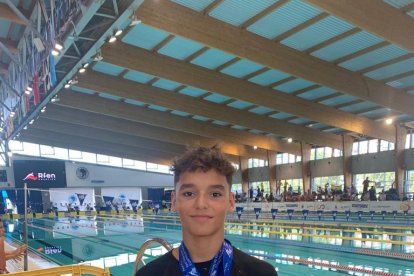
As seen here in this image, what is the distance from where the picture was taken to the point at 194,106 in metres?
21.7

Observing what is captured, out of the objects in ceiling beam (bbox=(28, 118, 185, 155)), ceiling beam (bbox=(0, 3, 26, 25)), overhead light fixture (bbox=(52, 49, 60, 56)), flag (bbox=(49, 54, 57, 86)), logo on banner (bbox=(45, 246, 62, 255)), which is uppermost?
ceiling beam (bbox=(0, 3, 26, 25))

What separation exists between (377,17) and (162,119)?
1595 centimetres

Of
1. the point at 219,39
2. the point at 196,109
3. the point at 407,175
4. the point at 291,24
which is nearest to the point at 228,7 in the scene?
the point at 219,39

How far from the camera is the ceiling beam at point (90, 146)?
33719 mm

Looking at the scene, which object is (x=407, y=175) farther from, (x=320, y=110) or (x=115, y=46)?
(x=115, y=46)

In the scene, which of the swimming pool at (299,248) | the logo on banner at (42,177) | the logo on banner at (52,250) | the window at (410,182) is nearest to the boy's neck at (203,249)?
the swimming pool at (299,248)

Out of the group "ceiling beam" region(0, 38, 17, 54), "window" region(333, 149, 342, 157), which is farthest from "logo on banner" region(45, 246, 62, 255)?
"window" region(333, 149, 342, 157)

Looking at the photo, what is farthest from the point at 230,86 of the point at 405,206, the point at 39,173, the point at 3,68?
the point at 39,173

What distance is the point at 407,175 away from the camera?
24.3 meters

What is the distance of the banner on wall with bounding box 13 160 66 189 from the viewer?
33.9 m

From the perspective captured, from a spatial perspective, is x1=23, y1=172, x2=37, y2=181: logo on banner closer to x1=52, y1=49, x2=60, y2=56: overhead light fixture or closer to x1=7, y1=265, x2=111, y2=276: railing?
x1=52, y1=49, x2=60, y2=56: overhead light fixture

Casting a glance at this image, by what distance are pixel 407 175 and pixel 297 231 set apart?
530 inches

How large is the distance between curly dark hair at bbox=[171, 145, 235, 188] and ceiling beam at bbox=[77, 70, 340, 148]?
58.9 ft

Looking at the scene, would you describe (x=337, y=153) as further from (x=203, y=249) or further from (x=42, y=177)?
(x=203, y=249)
